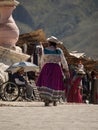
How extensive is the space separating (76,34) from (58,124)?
Answer: 420 feet

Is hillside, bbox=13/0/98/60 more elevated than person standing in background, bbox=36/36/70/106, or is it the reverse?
hillside, bbox=13/0/98/60

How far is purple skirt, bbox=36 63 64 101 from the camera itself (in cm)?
1492

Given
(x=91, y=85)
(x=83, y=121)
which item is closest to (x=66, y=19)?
(x=91, y=85)

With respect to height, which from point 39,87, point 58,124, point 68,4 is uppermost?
point 68,4

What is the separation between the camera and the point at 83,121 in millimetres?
9070

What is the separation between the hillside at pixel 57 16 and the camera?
14325cm

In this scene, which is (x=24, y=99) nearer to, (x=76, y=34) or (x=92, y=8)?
(x=76, y=34)

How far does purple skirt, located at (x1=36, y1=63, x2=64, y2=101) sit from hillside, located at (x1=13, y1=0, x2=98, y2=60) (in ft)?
401

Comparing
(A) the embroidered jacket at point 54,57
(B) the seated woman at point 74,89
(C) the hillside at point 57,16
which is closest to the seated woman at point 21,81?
(B) the seated woman at point 74,89

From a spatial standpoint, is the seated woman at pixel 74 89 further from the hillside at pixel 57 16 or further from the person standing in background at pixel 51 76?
the hillside at pixel 57 16

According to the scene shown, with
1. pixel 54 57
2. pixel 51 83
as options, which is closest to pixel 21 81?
pixel 54 57

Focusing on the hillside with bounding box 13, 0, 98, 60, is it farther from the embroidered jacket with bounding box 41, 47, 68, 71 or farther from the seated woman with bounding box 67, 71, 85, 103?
the embroidered jacket with bounding box 41, 47, 68, 71

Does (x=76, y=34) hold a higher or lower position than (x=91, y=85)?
higher

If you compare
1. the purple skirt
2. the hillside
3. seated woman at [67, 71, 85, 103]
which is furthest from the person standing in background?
the hillside
